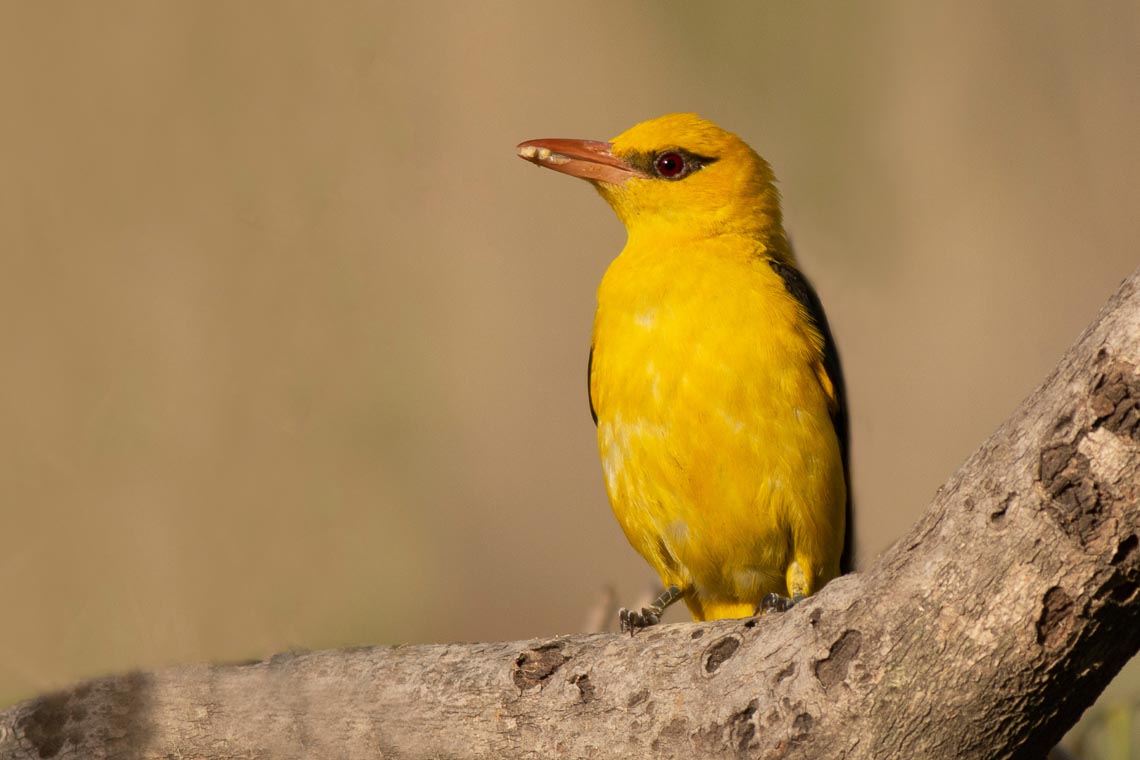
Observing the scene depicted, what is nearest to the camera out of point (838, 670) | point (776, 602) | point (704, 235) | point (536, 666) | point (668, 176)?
point (838, 670)

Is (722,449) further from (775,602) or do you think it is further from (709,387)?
(775,602)

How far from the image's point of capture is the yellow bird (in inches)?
162

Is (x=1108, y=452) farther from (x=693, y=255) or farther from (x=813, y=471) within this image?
(x=693, y=255)

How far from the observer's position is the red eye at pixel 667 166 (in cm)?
471

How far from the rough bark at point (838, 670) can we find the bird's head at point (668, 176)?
2.05 m

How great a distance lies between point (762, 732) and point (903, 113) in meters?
4.48

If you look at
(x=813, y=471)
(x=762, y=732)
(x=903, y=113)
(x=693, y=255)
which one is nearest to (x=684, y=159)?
(x=693, y=255)

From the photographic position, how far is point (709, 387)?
4078 millimetres

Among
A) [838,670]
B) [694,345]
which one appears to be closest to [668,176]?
[694,345]

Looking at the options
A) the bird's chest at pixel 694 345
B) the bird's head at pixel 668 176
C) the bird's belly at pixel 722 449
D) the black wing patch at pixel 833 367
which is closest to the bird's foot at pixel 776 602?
the bird's belly at pixel 722 449

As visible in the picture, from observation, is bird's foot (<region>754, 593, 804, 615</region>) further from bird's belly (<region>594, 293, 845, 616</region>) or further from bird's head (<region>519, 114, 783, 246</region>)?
bird's head (<region>519, 114, 783, 246</region>)

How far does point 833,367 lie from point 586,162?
4.31ft

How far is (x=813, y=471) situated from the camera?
418 centimetres

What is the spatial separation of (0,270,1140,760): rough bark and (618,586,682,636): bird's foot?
38.5 inches
